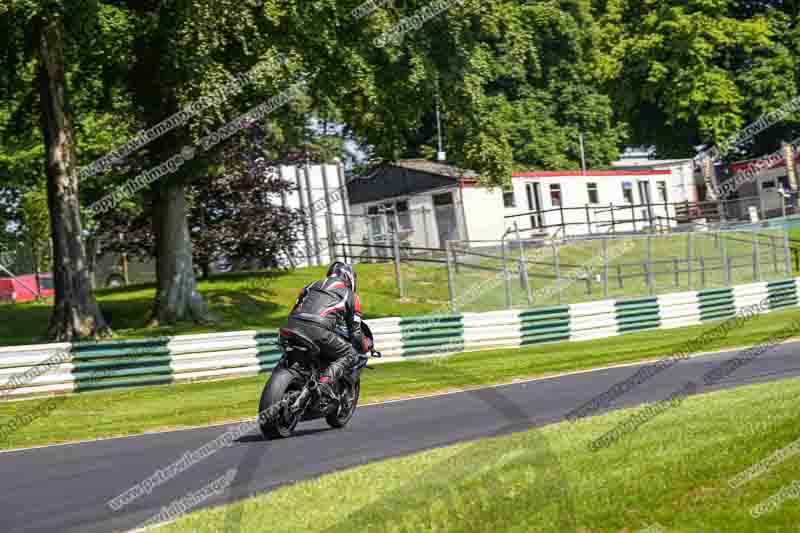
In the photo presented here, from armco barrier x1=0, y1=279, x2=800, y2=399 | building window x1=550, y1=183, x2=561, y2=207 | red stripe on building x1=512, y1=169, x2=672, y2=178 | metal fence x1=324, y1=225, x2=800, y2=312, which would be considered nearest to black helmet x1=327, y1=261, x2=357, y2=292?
armco barrier x1=0, y1=279, x2=800, y2=399

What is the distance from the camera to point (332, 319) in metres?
11.7

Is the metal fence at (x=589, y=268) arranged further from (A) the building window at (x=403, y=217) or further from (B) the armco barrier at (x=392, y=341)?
(A) the building window at (x=403, y=217)

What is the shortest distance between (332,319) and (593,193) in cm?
3706

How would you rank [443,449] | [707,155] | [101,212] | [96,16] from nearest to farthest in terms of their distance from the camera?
[443,449], [96,16], [101,212], [707,155]

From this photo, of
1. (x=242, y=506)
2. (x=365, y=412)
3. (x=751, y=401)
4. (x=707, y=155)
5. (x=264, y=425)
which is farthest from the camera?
(x=707, y=155)

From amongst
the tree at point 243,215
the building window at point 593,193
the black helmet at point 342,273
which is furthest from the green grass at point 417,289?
the black helmet at point 342,273

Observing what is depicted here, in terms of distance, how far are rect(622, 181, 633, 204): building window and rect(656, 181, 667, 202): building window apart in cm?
261

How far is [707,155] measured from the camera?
59.4m

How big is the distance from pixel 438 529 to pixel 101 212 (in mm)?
27726

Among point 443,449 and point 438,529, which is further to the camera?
point 443,449

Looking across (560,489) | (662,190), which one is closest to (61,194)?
(560,489)

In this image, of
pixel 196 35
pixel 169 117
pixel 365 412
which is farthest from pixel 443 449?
pixel 169 117

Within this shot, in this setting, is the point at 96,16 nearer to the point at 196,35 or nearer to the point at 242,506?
the point at 196,35

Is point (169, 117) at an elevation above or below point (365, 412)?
above
